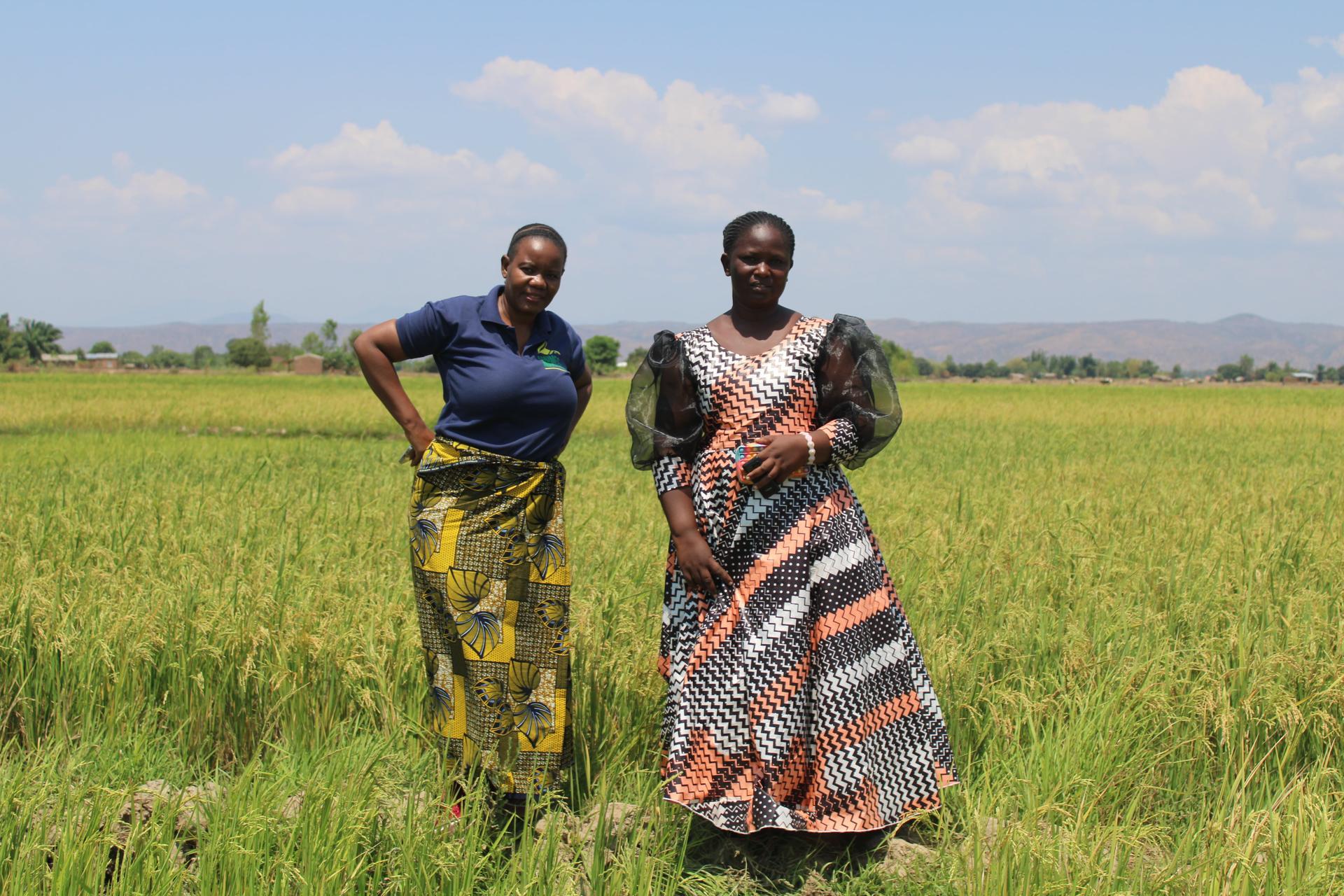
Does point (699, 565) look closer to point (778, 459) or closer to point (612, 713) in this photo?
point (778, 459)

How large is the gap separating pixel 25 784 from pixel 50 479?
7.04 meters

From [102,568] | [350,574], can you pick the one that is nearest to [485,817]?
[350,574]

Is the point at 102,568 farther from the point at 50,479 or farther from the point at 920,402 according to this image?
the point at 920,402

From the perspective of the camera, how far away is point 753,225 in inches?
104

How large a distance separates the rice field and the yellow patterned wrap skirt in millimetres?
176

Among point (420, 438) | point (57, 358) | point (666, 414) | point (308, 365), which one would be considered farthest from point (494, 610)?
point (57, 358)

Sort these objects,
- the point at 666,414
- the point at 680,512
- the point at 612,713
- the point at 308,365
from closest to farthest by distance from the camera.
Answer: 1. the point at 680,512
2. the point at 666,414
3. the point at 612,713
4. the point at 308,365

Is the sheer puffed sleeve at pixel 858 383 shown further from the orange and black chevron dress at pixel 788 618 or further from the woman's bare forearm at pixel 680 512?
the woman's bare forearm at pixel 680 512

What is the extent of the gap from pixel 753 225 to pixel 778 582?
0.88 m

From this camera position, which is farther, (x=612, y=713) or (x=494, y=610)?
(x=612, y=713)

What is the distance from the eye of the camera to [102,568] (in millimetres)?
4613

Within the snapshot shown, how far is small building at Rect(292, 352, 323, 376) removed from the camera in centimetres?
5956

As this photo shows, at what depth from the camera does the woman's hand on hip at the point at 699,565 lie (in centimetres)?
264

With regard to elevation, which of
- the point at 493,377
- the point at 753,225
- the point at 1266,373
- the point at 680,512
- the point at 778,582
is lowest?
the point at 778,582
